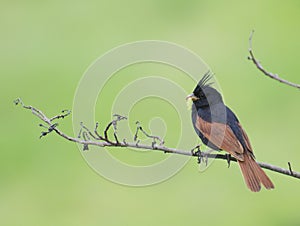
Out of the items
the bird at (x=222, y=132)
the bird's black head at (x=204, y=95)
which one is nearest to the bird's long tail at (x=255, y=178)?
the bird at (x=222, y=132)

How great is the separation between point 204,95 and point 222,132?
0.24 metres

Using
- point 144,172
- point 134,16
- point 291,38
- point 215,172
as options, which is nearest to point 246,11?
point 291,38

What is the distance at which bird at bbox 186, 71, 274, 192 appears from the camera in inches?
83.0

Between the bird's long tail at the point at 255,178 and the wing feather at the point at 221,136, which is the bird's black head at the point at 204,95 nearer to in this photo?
the wing feather at the point at 221,136

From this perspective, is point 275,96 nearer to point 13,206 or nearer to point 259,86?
point 259,86

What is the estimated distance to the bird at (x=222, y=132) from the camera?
2.11 metres

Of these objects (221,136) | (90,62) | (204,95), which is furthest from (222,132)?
(90,62)

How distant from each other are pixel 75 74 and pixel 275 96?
5.66 ft

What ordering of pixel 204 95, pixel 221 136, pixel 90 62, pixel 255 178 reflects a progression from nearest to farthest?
Result: pixel 255 178
pixel 221 136
pixel 204 95
pixel 90 62

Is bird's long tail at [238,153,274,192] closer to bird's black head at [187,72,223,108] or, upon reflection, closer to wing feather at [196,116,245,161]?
wing feather at [196,116,245,161]

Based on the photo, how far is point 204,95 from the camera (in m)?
2.48

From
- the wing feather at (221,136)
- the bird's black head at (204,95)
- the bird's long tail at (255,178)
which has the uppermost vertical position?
the bird's black head at (204,95)

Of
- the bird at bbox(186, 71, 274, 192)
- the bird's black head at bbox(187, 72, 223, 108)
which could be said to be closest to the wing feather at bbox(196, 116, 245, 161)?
the bird at bbox(186, 71, 274, 192)

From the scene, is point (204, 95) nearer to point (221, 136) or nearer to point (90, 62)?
point (221, 136)
